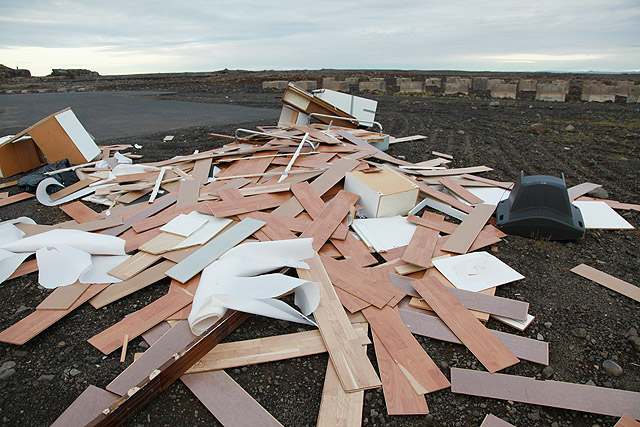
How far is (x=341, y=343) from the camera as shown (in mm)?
2387

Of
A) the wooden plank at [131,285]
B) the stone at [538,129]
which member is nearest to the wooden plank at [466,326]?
the wooden plank at [131,285]

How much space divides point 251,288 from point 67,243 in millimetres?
1904

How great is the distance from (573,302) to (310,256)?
2.24 metres

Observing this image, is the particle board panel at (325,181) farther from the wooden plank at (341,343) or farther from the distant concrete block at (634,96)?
the distant concrete block at (634,96)

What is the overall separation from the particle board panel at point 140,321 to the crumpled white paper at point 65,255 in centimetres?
56

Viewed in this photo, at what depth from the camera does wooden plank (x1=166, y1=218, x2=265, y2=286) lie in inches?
116

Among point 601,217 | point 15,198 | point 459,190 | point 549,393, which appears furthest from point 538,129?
point 15,198

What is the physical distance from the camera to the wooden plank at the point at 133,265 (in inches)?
119

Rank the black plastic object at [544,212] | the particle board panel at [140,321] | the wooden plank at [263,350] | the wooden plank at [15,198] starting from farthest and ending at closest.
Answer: the wooden plank at [15,198], the black plastic object at [544,212], the particle board panel at [140,321], the wooden plank at [263,350]

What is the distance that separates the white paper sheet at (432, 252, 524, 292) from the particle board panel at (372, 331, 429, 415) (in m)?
1.06

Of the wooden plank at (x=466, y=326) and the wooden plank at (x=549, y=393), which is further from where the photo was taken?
the wooden plank at (x=466, y=326)

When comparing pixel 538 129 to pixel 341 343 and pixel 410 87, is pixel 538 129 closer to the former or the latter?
pixel 341 343

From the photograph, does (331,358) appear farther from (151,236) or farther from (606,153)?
(606,153)

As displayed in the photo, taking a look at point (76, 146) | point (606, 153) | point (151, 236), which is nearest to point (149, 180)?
point (151, 236)
